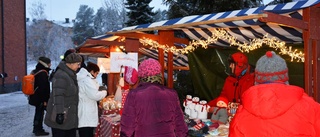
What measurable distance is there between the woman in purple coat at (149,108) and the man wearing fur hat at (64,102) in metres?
1.68

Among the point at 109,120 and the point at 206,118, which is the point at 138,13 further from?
the point at 206,118

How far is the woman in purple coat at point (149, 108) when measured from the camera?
302cm

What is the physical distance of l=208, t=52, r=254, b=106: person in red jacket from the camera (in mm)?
4945

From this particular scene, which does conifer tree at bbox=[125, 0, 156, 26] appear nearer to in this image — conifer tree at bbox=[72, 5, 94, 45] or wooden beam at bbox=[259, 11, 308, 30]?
wooden beam at bbox=[259, 11, 308, 30]

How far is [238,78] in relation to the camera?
5145mm

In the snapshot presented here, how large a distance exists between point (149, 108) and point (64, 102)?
1.95 metres

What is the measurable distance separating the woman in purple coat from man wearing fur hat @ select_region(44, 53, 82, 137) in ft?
5.50

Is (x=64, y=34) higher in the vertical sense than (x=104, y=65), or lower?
higher

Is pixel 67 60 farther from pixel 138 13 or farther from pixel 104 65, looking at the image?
pixel 138 13

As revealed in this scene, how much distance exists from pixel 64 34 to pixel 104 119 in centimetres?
4567

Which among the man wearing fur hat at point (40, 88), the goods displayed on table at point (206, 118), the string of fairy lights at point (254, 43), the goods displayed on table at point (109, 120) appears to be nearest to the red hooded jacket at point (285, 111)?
the goods displayed on table at point (206, 118)

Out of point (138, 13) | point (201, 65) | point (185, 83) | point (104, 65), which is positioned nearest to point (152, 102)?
point (104, 65)

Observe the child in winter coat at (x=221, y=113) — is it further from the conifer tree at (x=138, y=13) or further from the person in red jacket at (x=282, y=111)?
the conifer tree at (x=138, y=13)

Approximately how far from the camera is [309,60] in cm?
367
